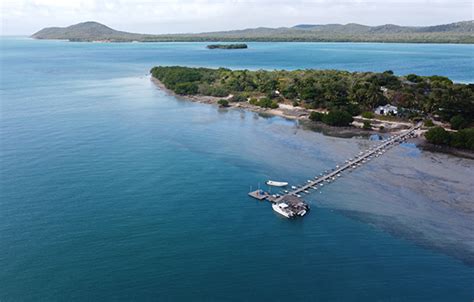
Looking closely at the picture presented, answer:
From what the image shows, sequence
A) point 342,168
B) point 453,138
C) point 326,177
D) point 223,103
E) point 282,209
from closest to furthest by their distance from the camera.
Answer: point 282,209
point 326,177
point 342,168
point 453,138
point 223,103

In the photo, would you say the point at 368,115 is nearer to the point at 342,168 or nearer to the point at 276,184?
the point at 342,168

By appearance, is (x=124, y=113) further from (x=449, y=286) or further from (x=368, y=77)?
(x=449, y=286)

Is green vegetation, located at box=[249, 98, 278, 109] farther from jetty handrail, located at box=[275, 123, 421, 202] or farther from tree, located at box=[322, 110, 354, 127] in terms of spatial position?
jetty handrail, located at box=[275, 123, 421, 202]

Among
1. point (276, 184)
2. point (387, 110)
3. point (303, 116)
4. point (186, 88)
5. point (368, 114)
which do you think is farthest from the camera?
point (186, 88)

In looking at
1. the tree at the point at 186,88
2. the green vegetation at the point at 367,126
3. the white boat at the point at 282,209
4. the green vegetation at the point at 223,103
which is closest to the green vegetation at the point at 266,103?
the green vegetation at the point at 223,103

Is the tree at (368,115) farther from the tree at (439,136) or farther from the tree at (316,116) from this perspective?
the tree at (439,136)

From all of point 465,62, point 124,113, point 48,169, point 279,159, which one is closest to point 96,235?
point 48,169

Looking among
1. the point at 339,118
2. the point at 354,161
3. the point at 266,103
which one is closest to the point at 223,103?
the point at 266,103

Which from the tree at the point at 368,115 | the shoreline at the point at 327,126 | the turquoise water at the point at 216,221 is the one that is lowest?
the turquoise water at the point at 216,221
